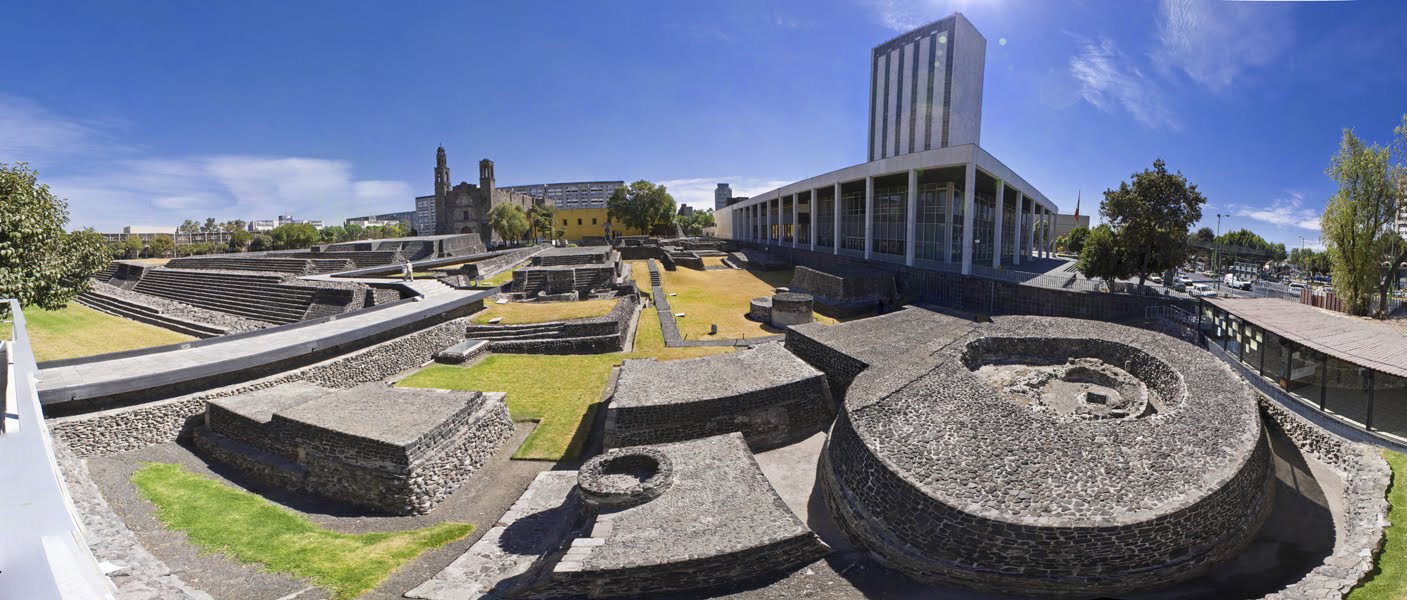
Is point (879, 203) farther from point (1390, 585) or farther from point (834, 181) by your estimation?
point (1390, 585)

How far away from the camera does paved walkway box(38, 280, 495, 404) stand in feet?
39.3

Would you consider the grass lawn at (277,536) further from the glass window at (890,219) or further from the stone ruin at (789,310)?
the glass window at (890,219)

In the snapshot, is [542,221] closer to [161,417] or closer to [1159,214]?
[161,417]

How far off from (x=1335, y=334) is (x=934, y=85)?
46.7 meters

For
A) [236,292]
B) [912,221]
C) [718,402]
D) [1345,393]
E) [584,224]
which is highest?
[584,224]

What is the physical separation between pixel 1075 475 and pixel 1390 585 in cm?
345

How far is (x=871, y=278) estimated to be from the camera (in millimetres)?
31328

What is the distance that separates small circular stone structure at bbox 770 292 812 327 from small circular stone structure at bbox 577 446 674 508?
1703 cm

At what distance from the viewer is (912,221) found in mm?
32031

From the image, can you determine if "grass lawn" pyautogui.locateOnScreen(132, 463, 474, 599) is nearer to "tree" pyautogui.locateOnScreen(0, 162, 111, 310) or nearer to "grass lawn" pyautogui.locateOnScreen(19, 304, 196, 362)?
"tree" pyautogui.locateOnScreen(0, 162, 111, 310)

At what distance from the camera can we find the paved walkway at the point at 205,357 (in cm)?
1199

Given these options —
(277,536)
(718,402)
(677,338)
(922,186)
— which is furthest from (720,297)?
(277,536)

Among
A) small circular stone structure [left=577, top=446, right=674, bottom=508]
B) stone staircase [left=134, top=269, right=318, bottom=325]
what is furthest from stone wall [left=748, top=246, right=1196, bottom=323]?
stone staircase [left=134, top=269, right=318, bottom=325]

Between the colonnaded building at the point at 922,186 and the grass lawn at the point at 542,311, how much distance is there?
1853cm
